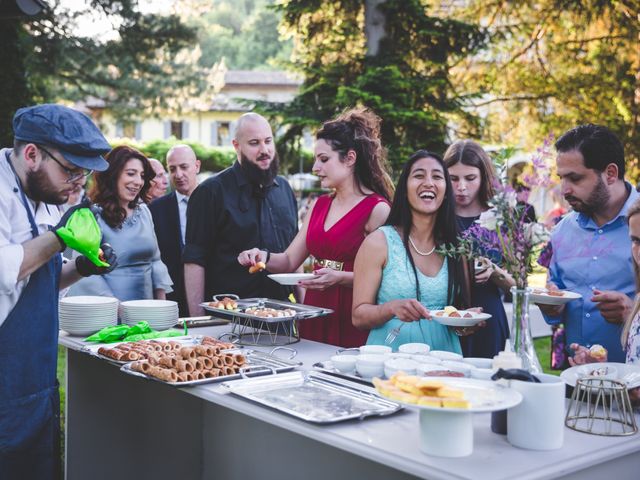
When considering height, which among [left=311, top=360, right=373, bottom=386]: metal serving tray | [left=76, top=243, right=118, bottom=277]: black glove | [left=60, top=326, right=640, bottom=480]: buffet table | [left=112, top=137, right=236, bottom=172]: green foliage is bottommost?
[left=60, top=326, right=640, bottom=480]: buffet table

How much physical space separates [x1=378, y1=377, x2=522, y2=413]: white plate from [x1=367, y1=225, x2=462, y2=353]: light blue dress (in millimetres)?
948

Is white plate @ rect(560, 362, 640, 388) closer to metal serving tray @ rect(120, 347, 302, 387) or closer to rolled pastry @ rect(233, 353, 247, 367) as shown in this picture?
metal serving tray @ rect(120, 347, 302, 387)

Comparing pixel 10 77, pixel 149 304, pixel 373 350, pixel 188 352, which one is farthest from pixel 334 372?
pixel 10 77

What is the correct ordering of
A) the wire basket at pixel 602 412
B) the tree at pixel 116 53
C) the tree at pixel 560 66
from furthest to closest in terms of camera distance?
the tree at pixel 116 53
the tree at pixel 560 66
the wire basket at pixel 602 412

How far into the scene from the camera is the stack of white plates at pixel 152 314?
328 cm

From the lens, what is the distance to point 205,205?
421 cm

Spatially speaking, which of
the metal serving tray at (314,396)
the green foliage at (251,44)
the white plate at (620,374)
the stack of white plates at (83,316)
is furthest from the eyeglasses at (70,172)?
the green foliage at (251,44)

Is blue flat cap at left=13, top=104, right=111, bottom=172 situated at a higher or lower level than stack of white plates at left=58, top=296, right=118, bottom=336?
higher

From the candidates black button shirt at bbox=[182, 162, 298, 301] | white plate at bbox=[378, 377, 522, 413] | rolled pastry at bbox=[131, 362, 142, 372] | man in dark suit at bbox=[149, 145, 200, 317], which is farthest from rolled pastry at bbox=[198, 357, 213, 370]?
man in dark suit at bbox=[149, 145, 200, 317]

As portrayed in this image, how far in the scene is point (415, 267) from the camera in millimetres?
2982

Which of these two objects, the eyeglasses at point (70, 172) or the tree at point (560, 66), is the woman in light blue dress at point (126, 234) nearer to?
the eyeglasses at point (70, 172)

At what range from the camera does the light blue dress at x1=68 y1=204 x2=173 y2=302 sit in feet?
12.9

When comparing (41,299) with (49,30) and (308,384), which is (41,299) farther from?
(49,30)

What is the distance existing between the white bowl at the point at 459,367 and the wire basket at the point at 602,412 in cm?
30
